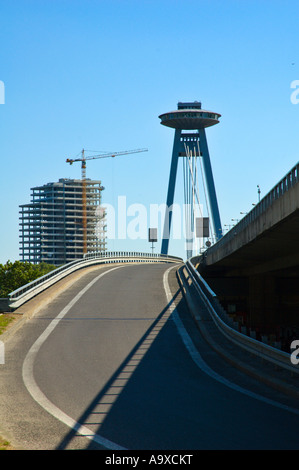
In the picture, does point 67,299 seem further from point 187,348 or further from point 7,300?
point 187,348

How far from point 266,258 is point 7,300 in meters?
23.8

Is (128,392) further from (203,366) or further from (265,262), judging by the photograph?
(265,262)

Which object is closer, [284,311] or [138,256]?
[284,311]

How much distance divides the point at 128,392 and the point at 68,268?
114 feet

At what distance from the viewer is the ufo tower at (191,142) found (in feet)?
379

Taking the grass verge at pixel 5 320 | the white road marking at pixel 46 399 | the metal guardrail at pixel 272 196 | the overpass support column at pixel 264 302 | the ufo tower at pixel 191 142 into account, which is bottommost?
the overpass support column at pixel 264 302

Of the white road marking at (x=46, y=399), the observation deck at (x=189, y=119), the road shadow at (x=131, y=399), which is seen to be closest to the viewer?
the white road marking at (x=46, y=399)

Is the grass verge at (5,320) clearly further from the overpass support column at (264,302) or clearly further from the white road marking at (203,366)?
the overpass support column at (264,302)

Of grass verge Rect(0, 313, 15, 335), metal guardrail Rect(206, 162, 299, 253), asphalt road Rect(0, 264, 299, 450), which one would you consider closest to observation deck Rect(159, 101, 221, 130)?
metal guardrail Rect(206, 162, 299, 253)

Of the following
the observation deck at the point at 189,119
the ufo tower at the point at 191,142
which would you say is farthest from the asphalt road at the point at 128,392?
the observation deck at the point at 189,119

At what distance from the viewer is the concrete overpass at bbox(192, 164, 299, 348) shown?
91.2 ft

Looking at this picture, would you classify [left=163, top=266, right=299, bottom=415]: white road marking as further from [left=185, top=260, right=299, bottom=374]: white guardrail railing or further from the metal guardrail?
the metal guardrail

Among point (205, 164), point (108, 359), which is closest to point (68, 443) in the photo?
point (108, 359)

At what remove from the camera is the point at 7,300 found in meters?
30.5
